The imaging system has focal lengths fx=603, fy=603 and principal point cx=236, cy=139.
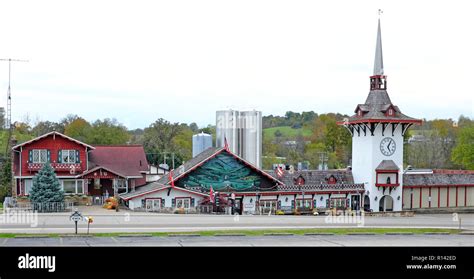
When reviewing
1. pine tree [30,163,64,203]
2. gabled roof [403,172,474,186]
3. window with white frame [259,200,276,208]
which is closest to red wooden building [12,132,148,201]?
pine tree [30,163,64,203]

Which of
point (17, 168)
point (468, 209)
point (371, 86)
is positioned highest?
point (371, 86)

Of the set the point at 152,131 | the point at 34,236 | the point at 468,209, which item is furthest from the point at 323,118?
the point at 34,236

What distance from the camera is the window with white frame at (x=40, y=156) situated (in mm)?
45062

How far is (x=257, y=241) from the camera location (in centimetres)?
2445

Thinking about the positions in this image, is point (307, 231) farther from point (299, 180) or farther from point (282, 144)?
point (282, 144)

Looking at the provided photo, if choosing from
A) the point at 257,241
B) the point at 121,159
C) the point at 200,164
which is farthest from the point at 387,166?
the point at 257,241

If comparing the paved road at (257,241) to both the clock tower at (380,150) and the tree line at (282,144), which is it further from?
the tree line at (282,144)

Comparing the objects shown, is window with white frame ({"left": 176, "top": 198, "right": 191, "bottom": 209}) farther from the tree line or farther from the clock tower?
the tree line

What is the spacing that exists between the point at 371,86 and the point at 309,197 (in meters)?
11.5

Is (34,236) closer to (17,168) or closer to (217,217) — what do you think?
(217,217)

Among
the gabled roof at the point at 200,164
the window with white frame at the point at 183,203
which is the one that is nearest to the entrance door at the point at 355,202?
the gabled roof at the point at 200,164

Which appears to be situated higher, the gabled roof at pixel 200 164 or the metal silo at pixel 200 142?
the metal silo at pixel 200 142
